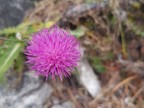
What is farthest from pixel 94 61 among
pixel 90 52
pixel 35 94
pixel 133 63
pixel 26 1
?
pixel 26 1

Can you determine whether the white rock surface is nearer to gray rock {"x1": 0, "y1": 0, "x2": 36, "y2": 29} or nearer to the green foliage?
the green foliage

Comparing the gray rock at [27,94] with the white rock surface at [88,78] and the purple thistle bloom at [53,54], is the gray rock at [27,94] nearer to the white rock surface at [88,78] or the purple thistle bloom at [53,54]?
the white rock surface at [88,78]

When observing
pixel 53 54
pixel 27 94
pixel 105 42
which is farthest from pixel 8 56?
pixel 105 42

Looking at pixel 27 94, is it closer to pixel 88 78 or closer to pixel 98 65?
pixel 88 78

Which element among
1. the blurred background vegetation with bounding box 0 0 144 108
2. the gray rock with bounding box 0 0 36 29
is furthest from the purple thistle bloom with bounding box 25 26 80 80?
the gray rock with bounding box 0 0 36 29

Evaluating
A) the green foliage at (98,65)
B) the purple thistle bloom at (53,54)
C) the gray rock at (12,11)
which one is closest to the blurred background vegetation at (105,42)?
the green foliage at (98,65)

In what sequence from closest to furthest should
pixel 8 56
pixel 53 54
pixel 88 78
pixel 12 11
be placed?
1. pixel 53 54
2. pixel 8 56
3. pixel 88 78
4. pixel 12 11
